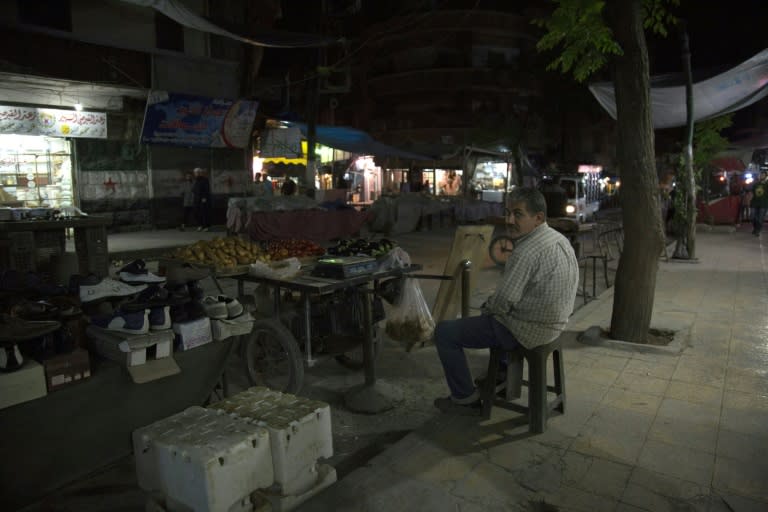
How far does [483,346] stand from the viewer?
408 centimetres

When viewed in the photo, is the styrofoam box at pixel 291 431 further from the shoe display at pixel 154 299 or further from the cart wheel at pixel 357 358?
the cart wheel at pixel 357 358

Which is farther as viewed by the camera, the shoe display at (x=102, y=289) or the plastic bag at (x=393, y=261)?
the plastic bag at (x=393, y=261)

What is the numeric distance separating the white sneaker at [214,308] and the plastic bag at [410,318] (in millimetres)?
1996

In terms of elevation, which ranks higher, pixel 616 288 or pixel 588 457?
pixel 616 288

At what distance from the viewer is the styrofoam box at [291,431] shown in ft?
9.87

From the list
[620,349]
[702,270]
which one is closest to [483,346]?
[620,349]

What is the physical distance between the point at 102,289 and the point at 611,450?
12.4 ft

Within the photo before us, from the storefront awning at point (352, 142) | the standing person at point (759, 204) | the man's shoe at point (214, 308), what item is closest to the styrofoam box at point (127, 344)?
the man's shoe at point (214, 308)

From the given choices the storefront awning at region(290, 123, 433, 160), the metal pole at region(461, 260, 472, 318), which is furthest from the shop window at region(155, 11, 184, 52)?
the metal pole at region(461, 260, 472, 318)

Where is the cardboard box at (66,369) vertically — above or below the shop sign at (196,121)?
below

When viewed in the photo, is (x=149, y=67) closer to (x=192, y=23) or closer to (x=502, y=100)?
(x=192, y=23)

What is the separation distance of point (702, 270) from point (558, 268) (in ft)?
30.9

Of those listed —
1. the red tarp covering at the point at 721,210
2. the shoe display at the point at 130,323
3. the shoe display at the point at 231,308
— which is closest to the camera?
the shoe display at the point at 130,323

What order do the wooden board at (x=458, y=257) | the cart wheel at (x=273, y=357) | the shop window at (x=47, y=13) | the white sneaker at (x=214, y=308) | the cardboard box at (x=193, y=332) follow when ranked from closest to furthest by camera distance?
the cardboard box at (x=193, y=332) → the white sneaker at (x=214, y=308) → the cart wheel at (x=273, y=357) → the wooden board at (x=458, y=257) → the shop window at (x=47, y=13)
